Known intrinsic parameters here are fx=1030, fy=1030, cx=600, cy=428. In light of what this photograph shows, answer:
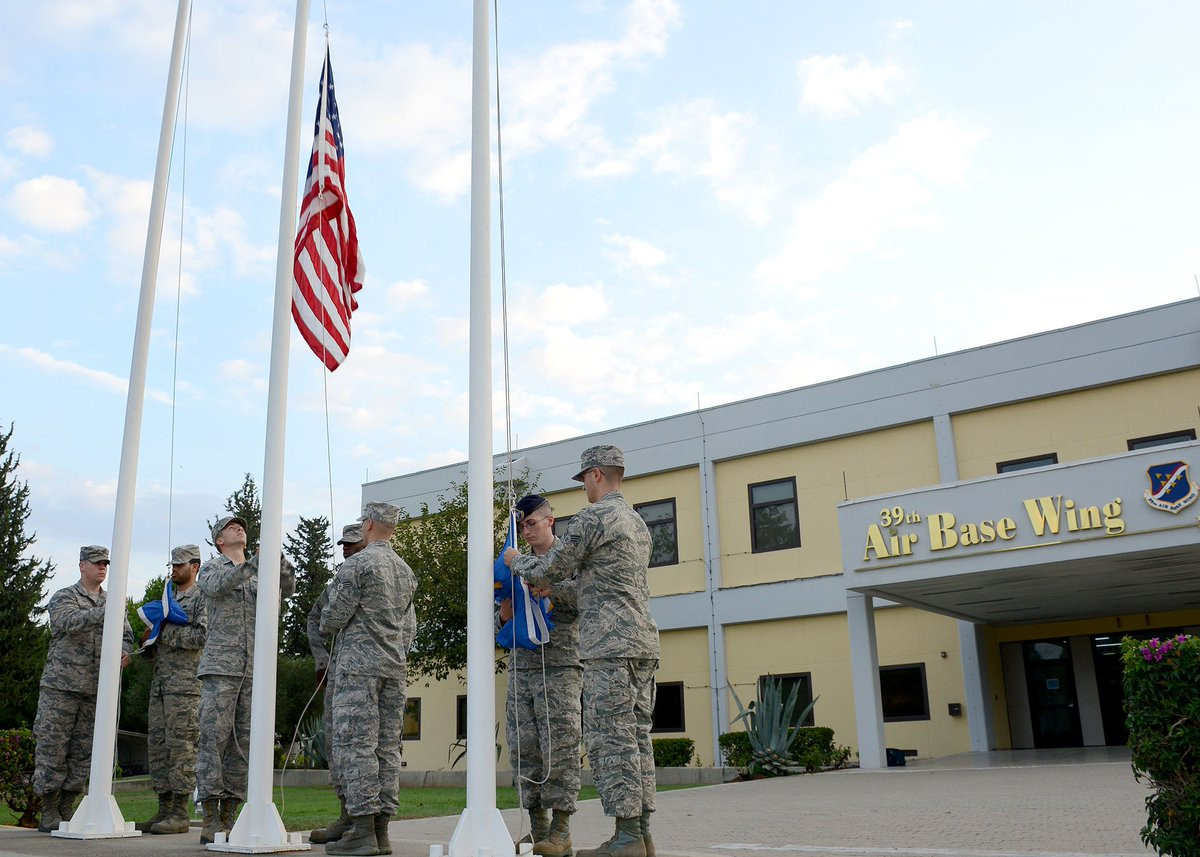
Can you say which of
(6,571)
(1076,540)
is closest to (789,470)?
(1076,540)

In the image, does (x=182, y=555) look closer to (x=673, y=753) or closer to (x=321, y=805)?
(x=321, y=805)

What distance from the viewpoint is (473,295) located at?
611 cm

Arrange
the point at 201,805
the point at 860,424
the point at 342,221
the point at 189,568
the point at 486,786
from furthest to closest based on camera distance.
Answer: the point at 860,424
the point at 189,568
the point at 342,221
the point at 201,805
the point at 486,786

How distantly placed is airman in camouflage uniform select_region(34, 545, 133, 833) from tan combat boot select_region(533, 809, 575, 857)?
4534mm

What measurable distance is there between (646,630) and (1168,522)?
10722mm

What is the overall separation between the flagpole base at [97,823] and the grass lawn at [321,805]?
1.47 m

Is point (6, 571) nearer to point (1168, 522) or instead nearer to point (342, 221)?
point (342, 221)

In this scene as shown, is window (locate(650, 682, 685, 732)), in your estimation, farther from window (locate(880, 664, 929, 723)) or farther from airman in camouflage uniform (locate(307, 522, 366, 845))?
airman in camouflage uniform (locate(307, 522, 366, 845))

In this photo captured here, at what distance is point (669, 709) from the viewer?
23.0 meters

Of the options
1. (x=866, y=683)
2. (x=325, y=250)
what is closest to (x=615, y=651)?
(x=325, y=250)

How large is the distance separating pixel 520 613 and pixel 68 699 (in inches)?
198

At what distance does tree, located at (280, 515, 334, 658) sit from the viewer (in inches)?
1601

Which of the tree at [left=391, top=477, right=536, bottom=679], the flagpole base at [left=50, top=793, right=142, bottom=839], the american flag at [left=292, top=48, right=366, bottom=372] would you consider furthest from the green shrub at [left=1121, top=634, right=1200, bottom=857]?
the tree at [left=391, top=477, right=536, bottom=679]

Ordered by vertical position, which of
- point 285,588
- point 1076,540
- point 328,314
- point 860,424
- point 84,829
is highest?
point 860,424
